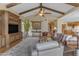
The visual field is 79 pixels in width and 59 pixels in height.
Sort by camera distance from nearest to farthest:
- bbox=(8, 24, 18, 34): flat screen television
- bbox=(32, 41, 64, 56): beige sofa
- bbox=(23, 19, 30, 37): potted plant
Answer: bbox=(32, 41, 64, 56): beige sofa
bbox=(8, 24, 18, 34): flat screen television
bbox=(23, 19, 30, 37): potted plant

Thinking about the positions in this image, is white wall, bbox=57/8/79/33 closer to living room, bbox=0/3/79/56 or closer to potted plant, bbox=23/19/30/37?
living room, bbox=0/3/79/56

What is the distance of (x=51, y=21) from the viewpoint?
7812 millimetres

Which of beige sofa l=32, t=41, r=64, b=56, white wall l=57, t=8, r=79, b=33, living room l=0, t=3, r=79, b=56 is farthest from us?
living room l=0, t=3, r=79, b=56

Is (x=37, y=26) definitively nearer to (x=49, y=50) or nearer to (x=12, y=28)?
(x=12, y=28)

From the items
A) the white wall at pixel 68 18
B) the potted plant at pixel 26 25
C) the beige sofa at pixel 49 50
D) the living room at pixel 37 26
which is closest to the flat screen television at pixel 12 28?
the living room at pixel 37 26

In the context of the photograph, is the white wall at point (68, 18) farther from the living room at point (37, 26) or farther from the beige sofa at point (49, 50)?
the beige sofa at point (49, 50)

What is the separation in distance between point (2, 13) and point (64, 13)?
2867mm

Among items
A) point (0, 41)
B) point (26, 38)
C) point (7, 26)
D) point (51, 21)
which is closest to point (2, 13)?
point (7, 26)

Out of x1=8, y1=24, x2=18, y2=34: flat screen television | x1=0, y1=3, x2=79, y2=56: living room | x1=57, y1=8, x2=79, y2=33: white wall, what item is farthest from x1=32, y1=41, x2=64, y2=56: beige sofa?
x1=8, y1=24, x2=18, y2=34: flat screen television

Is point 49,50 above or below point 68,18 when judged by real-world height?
below

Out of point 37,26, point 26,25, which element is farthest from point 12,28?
point 37,26

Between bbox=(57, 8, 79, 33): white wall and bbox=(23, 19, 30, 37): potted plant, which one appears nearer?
bbox=(57, 8, 79, 33): white wall

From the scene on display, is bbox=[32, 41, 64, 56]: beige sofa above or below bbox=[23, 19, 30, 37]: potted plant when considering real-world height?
below

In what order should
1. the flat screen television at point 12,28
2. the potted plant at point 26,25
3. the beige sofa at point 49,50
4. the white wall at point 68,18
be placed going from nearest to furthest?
the beige sofa at point 49,50
the white wall at point 68,18
the flat screen television at point 12,28
the potted plant at point 26,25
